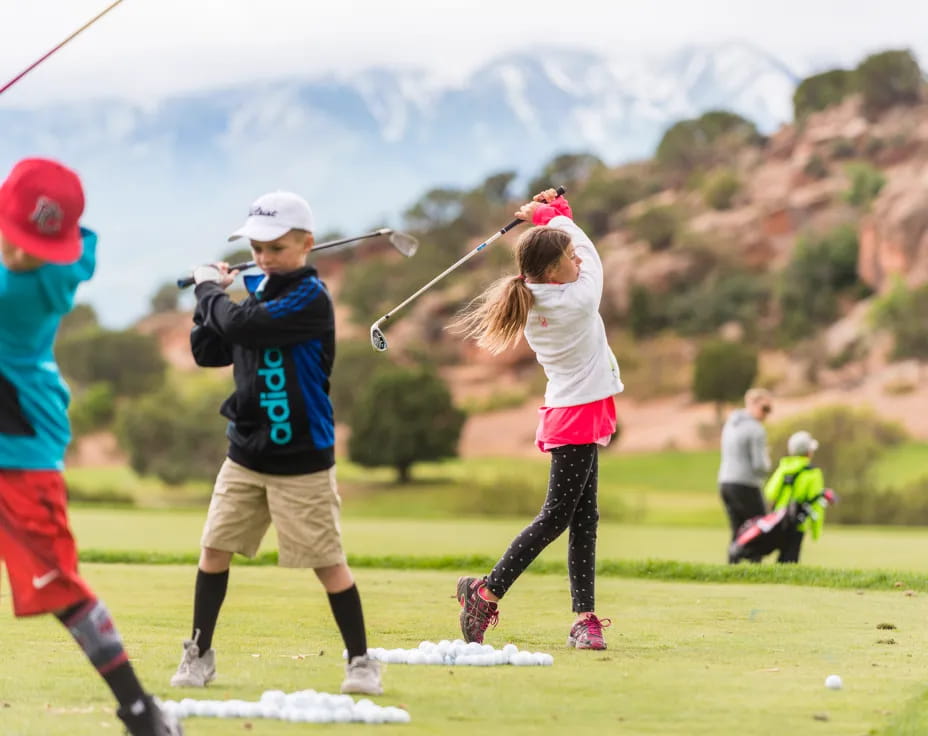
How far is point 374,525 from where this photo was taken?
22.6 meters

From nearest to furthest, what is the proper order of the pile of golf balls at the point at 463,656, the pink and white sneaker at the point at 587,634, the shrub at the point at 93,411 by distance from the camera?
1. the pile of golf balls at the point at 463,656
2. the pink and white sneaker at the point at 587,634
3. the shrub at the point at 93,411

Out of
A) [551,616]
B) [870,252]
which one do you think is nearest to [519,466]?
[870,252]

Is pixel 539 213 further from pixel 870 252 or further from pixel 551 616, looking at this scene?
pixel 870 252

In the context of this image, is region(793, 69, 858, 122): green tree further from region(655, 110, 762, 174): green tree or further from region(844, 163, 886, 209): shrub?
region(844, 163, 886, 209): shrub

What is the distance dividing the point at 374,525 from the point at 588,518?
632 inches

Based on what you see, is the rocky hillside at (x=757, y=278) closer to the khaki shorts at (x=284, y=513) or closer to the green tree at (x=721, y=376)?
the green tree at (x=721, y=376)

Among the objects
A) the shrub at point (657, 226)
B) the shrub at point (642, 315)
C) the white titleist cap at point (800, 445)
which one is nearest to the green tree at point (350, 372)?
the shrub at point (642, 315)

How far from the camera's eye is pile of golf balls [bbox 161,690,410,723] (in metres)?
4.51

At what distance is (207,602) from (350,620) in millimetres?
542

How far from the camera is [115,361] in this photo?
70.2 m

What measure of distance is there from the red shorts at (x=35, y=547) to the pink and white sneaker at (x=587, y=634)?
264 cm

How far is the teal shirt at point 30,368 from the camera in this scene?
4.31 m

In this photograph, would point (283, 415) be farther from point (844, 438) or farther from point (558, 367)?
point (844, 438)

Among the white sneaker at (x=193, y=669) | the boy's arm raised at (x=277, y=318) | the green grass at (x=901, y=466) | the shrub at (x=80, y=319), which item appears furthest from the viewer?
the shrub at (x=80, y=319)
